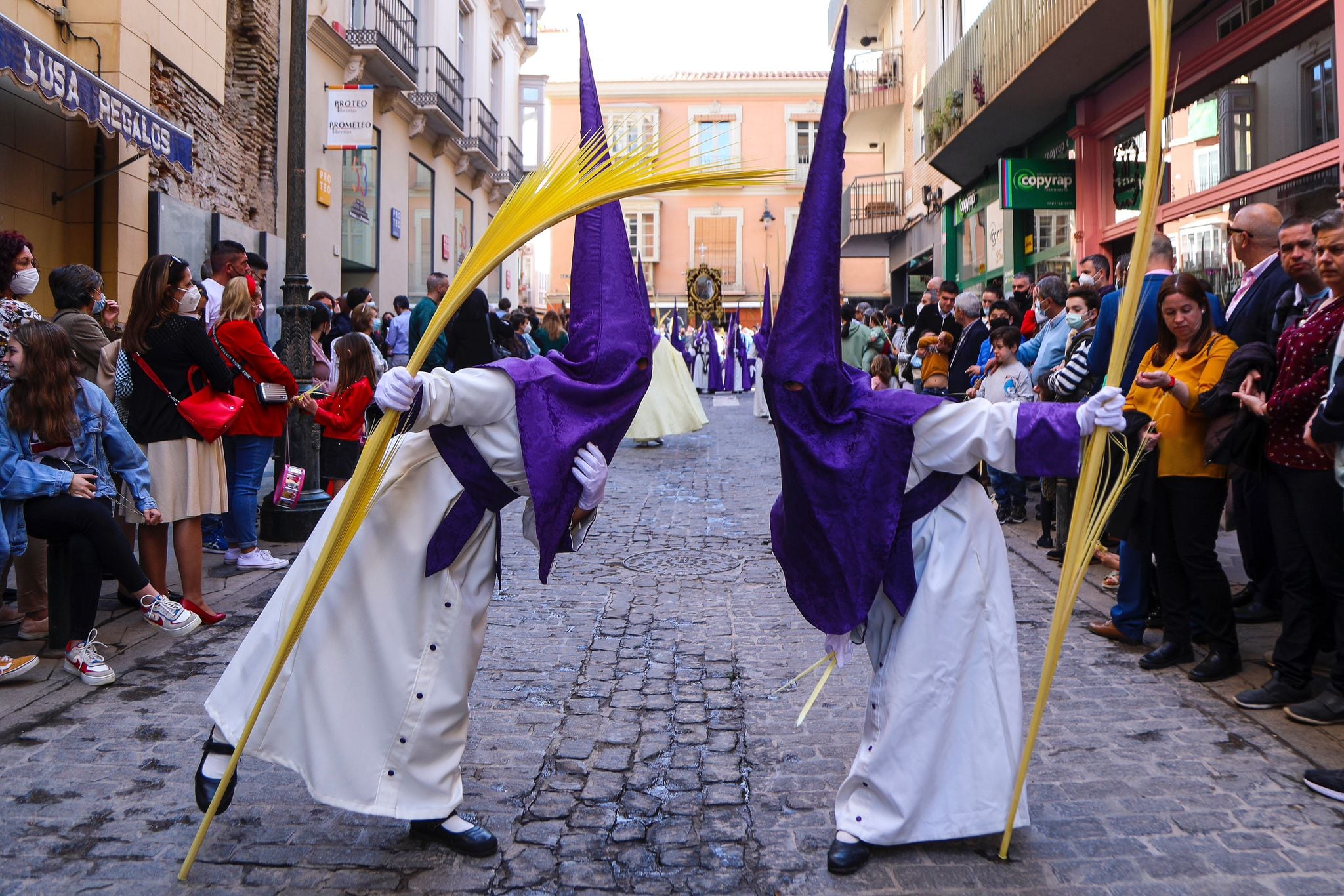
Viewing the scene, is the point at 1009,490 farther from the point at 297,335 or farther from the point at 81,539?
the point at 81,539

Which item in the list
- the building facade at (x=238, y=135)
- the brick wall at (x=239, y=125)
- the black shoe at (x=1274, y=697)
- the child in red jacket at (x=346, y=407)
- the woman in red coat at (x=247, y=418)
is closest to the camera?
the black shoe at (x=1274, y=697)

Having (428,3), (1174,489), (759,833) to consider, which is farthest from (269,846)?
(428,3)

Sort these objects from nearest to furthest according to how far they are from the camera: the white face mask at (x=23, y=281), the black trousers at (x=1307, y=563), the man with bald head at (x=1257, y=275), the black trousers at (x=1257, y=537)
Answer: the black trousers at (x=1307, y=563) → the man with bald head at (x=1257, y=275) → the black trousers at (x=1257, y=537) → the white face mask at (x=23, y=281)

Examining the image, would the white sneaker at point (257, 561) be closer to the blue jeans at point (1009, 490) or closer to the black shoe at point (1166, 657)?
the black shoe at point (1166, 657)

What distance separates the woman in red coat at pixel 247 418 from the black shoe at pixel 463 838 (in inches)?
156

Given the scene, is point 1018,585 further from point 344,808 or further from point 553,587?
point 344,808

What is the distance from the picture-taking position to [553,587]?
6609 millimetres

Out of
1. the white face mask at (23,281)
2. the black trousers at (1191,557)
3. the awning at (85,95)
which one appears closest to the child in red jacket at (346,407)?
the white face mask at (23,281)

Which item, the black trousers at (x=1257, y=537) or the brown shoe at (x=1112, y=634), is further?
the brown shoe at (x=1112, y=634)

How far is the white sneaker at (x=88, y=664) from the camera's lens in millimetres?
4578

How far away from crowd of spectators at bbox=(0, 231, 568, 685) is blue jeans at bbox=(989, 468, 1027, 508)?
190 inches

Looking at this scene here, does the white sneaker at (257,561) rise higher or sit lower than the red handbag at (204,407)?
lower

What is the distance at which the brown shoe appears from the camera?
5.31 metres

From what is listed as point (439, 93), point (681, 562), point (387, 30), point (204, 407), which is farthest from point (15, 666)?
point (439, 93)
